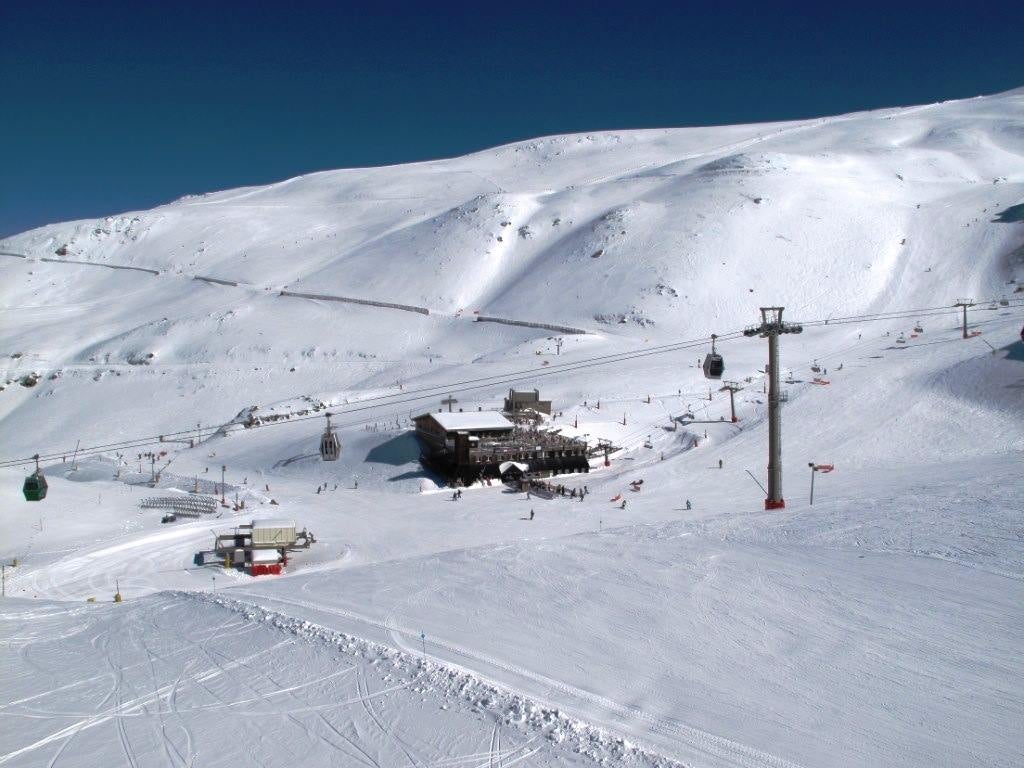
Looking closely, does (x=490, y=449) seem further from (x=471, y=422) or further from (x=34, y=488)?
(x=34, y=488)

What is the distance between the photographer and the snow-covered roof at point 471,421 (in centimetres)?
3048

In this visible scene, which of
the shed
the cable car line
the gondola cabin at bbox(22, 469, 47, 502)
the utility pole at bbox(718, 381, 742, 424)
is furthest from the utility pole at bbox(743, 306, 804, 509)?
the cable car line

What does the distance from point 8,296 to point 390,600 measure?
97299mm

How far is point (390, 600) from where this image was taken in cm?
1155

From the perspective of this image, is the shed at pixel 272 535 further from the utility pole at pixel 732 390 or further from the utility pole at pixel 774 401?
the utility pole at pixel 732 390

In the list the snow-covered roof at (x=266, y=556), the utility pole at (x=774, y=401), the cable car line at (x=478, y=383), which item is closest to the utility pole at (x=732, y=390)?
the cable car line at (x=478, y=383)

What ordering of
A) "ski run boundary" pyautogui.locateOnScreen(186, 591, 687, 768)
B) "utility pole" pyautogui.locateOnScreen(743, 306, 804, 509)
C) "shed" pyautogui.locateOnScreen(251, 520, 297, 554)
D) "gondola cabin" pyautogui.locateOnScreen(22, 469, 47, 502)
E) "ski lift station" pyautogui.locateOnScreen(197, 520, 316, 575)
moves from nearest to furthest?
"ski run boundary" pyautogui.locateOnScreen(186, 591, 687, 768)
"utility pole" pyautogui.locateOnScreen(743, 306, 804, 509)
"gondola cabin" pyautogui.locateOnScreen(22, 469, 47, 502)
"ski lift station" pyautogui.locateOnScreen(197, 520, 316, 575)
"shed" pyautogui.locateOnScreen(251, 520, 297, 554)

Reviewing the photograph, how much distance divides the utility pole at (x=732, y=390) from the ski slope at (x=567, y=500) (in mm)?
466

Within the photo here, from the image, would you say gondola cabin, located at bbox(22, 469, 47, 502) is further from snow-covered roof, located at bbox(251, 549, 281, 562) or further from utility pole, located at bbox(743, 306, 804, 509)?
utility pole, located at bbox(743, 306, 804, 509)

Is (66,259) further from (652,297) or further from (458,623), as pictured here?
(458,623)

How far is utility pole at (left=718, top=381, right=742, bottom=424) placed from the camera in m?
32.1

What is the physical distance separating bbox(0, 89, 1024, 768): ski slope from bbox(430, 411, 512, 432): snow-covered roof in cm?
228

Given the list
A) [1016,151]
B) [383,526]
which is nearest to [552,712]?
[383,526]

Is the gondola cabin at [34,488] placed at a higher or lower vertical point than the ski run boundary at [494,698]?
higher
